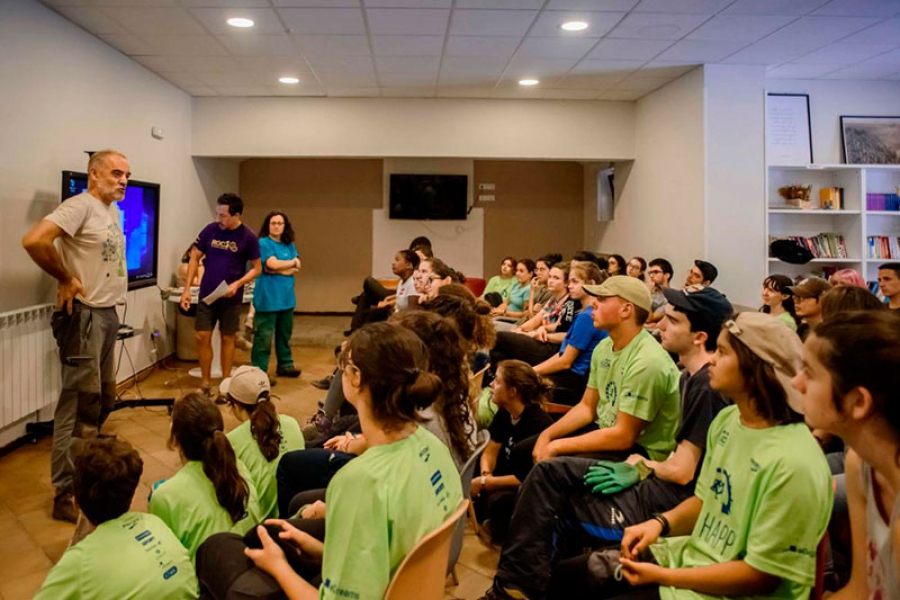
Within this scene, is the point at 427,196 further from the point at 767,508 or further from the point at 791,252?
the point at 767,508

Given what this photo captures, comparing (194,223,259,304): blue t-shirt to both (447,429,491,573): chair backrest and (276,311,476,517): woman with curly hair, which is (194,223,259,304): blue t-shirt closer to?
(276,311,476,517): woman with curly hair

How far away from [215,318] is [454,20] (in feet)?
9.38

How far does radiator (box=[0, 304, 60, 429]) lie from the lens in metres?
3.70

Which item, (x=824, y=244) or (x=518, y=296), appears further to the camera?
(x=518, y=296)

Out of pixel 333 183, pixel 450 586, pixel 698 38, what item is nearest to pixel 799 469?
pixel 450 586

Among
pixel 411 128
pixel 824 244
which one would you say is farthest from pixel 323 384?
pixel 824 244

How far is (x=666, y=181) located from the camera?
21.1 feet

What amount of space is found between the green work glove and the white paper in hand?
368cm

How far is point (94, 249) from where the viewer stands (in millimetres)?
3242

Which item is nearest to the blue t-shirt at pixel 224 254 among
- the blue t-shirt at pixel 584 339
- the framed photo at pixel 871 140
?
the blue t-shirt at pixel 584 339

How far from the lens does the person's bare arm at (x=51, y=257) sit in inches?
116

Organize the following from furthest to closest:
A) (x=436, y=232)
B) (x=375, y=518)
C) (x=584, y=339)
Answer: (x=436, y=232), (x=584, y=339), (x=375, y=518)

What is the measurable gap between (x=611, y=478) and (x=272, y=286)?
4.21 meters

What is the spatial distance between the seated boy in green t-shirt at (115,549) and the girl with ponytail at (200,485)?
168 mm
